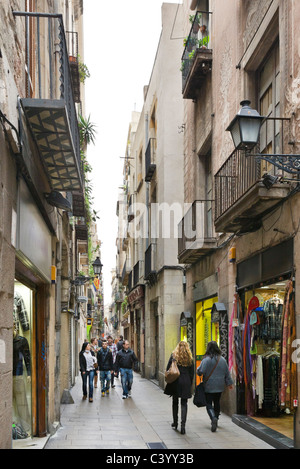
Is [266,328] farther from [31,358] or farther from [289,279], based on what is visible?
[31,358]

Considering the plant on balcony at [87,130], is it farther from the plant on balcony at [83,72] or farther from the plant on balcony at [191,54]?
the plant on balcony at [191,54]

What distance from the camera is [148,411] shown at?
13.2m

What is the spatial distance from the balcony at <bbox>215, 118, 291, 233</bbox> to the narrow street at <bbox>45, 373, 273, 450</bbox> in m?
3.66

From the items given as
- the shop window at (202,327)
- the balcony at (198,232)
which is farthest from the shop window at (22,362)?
the shop window at (202,327)

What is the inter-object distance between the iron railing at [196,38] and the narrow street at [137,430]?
870 cm

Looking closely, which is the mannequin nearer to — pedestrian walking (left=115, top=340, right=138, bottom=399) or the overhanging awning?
the overhanging awning

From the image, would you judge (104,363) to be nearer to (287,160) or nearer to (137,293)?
(137,293)

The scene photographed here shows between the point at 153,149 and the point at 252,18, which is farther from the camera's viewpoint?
the point at 153,149

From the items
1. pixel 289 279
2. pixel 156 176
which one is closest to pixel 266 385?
pixel 289 279

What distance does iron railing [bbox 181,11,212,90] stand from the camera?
47.8ft

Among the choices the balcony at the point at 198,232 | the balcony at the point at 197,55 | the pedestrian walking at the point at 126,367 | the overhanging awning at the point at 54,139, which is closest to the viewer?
the overhanging awning at the point at 54,139

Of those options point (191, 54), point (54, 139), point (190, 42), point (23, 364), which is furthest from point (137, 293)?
point (54, 139)

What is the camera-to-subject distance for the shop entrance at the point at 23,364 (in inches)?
317
